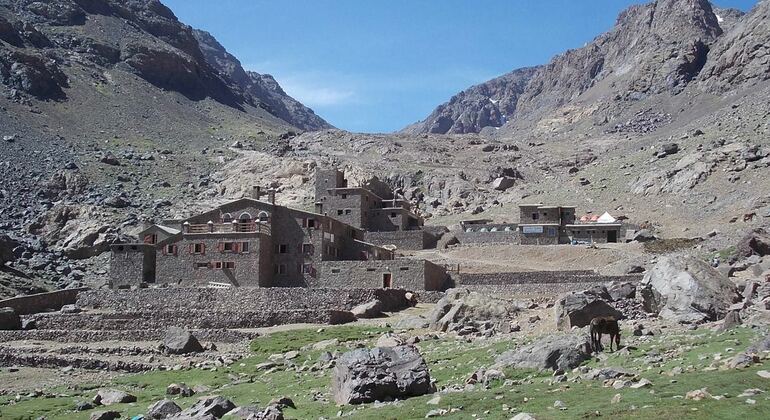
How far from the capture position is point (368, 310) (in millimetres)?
58344

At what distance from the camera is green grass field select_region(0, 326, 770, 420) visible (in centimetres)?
2056

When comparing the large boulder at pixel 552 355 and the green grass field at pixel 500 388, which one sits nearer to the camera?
the green grass field at pixel 500 388

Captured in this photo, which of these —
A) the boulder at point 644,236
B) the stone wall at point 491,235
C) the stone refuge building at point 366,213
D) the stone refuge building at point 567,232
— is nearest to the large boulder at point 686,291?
the boulder at point 644,236

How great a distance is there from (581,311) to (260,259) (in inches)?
1455

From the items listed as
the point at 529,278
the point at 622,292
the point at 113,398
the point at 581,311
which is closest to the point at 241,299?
the point at 529,278

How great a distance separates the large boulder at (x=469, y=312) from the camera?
48.3 m

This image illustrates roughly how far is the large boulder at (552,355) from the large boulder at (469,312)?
1690 centimetres

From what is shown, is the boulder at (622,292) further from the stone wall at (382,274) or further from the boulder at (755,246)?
the stone wall at (382,274)

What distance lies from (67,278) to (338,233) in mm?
30056

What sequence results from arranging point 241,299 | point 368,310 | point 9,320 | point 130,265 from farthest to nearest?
point 130,265, point 241,299, point 9,320, point 368,310

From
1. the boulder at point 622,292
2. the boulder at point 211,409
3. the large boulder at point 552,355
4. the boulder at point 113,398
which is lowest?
the boulder at point 113,398

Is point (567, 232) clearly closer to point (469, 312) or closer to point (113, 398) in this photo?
point (469, 312)

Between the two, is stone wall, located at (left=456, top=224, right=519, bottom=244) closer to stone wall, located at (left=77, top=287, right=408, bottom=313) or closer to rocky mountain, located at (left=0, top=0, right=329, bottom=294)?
stone wall, located at (left=77, top=287, right=408, bottom=313)

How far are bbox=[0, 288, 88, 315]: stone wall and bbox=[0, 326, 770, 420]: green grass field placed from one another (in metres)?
23.4
